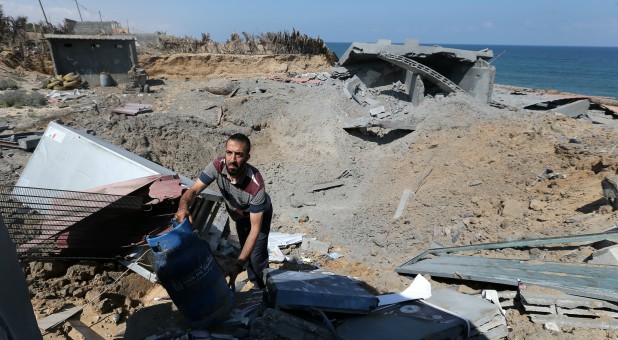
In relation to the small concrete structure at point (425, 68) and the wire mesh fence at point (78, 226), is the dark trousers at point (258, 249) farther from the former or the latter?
the small concrete structure at point (425, 68)

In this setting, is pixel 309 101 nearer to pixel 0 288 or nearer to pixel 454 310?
pixel 454 310

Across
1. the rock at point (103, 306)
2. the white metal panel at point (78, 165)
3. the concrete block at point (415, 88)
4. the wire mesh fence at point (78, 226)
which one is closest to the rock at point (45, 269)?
the wire mesh fence at point (78, 226)

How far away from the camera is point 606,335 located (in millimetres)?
2938

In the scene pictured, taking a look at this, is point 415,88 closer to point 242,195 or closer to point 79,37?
point 242,195

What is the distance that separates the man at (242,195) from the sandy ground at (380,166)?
1622mm

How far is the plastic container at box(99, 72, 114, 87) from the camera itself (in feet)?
55.2

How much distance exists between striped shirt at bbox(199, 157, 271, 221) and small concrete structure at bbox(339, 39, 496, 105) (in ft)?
28.8

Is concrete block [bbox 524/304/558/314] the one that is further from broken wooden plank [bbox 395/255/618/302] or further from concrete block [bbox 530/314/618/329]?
broken wooden plank [bbox 395/255/618/302]

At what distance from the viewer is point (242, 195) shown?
3633 millimetres

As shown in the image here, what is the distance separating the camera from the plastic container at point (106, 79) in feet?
55.2

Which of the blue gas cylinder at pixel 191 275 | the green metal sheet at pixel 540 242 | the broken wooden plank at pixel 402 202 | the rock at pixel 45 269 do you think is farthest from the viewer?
the broken wooden plank at pixel 402 202

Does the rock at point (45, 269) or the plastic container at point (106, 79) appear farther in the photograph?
the plastic container at point (106, 79)

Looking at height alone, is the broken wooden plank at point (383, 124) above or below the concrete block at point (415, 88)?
below

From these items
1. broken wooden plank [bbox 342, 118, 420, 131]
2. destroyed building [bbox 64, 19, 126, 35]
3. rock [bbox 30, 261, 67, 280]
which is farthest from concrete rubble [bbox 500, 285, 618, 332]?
destroyed building [bbox 64, 19, 126, 35]
